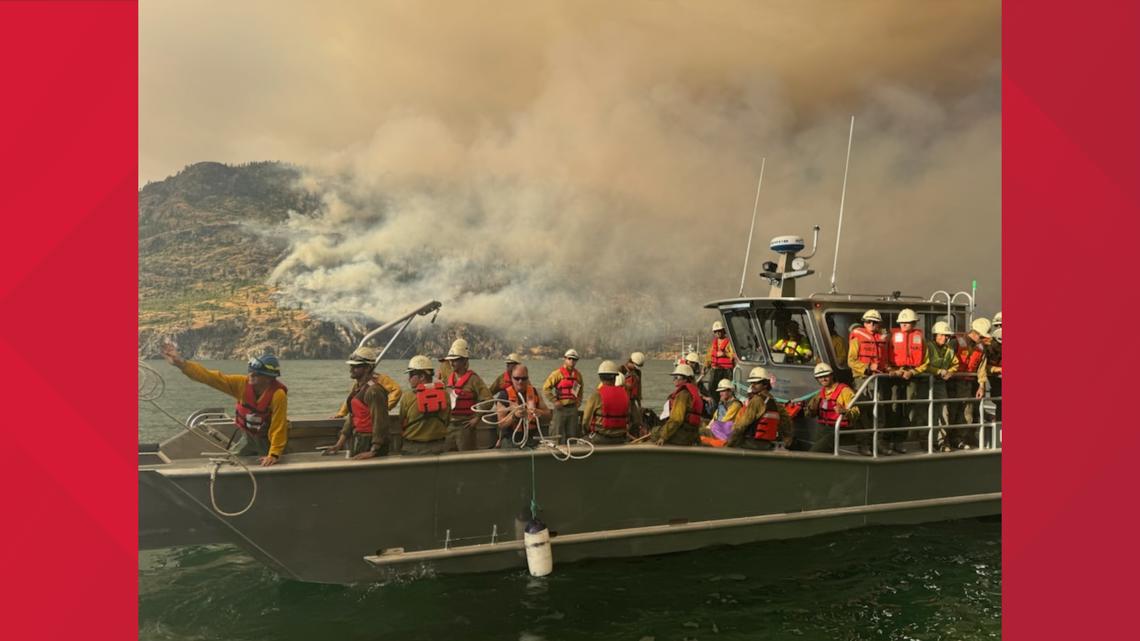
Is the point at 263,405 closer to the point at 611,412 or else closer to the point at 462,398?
the point at 462,398

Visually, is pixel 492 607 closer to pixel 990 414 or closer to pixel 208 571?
pixel 208 571

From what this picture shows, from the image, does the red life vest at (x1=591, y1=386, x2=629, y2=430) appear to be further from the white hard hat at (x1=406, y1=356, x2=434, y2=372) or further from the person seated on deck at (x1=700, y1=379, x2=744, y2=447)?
the white hard hat at (x1=406, y1=356, x2=434, y2=372)

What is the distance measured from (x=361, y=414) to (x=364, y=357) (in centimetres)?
47

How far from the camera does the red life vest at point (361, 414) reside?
4.67 meters

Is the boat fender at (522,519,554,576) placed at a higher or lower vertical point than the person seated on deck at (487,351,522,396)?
lower

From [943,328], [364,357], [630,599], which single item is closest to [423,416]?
[364,357]

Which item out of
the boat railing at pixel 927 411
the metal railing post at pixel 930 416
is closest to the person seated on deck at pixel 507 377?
the boat railing at pixel 927 411

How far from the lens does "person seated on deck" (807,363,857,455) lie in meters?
6.10

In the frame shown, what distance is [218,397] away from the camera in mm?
34375

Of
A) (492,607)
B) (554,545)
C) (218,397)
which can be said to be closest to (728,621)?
(554,545)

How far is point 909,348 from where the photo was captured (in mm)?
6305

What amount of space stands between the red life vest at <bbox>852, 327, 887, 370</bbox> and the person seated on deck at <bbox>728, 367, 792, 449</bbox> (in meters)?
1.28

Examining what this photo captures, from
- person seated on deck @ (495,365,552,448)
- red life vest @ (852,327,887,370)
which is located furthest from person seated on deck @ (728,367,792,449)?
person seated on deck @ (495,365,552,448)

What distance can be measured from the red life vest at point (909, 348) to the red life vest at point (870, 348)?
151 mm
